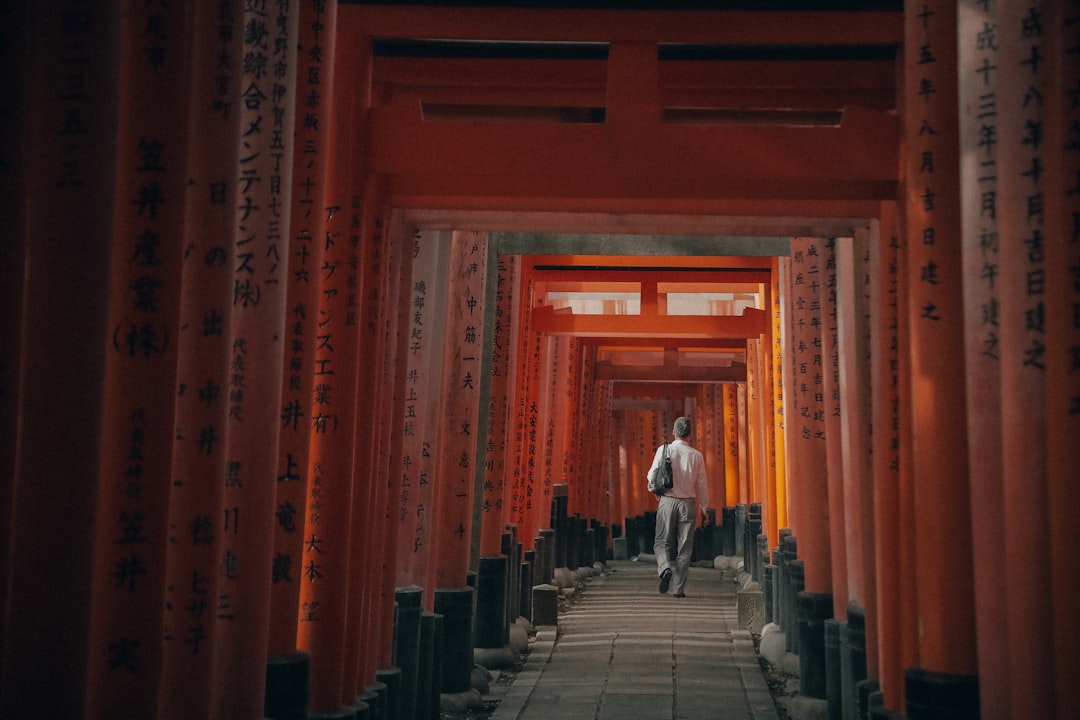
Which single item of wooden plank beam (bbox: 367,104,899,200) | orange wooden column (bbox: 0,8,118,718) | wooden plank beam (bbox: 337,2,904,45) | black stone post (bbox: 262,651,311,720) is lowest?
black stone post (bbox: 262,651,311,720)

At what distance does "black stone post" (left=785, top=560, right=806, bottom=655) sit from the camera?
25.4ft

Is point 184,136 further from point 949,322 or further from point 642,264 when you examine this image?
point 642,264

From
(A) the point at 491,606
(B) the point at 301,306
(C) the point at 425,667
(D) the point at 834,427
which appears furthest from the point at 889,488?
(A) the point at 491,606

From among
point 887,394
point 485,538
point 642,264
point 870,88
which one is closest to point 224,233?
point 887,394

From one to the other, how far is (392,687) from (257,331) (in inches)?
95.7

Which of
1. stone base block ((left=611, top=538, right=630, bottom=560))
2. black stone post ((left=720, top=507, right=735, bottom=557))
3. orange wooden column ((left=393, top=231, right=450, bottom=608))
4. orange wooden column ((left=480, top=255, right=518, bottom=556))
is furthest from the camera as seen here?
stone base block ((left=611, top=538, right=630, bottom=560))

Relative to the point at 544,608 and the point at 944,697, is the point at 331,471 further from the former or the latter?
the point at 544,608

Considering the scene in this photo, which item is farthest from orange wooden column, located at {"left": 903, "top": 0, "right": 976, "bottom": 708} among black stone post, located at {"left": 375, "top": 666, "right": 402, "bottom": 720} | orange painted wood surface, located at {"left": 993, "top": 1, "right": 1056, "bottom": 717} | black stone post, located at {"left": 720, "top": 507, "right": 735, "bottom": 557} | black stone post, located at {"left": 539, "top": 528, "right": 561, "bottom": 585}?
black stone post, located at {"left": 720, "top": 507, "right": 735, "bottom": 557}

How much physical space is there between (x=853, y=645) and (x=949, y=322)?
2210 millimetres

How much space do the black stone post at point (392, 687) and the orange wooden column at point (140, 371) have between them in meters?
2.77

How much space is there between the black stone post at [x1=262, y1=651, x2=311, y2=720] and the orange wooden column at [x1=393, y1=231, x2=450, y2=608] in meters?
1.94

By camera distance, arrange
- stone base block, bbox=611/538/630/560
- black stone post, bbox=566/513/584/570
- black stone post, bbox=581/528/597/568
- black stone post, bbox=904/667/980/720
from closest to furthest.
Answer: black stone post, bbox=904/667/980/720
black stone post, bbox=566/513/584/570
black stone post, bbox=581/528/597/568
stone base block, bbox=611/538/630/560

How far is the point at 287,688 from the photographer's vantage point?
406 cm

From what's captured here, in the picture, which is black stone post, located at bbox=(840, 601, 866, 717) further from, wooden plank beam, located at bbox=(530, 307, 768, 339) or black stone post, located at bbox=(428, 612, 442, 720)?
wooden plank beam, located at bbox=(530, 307, 768, 339)
